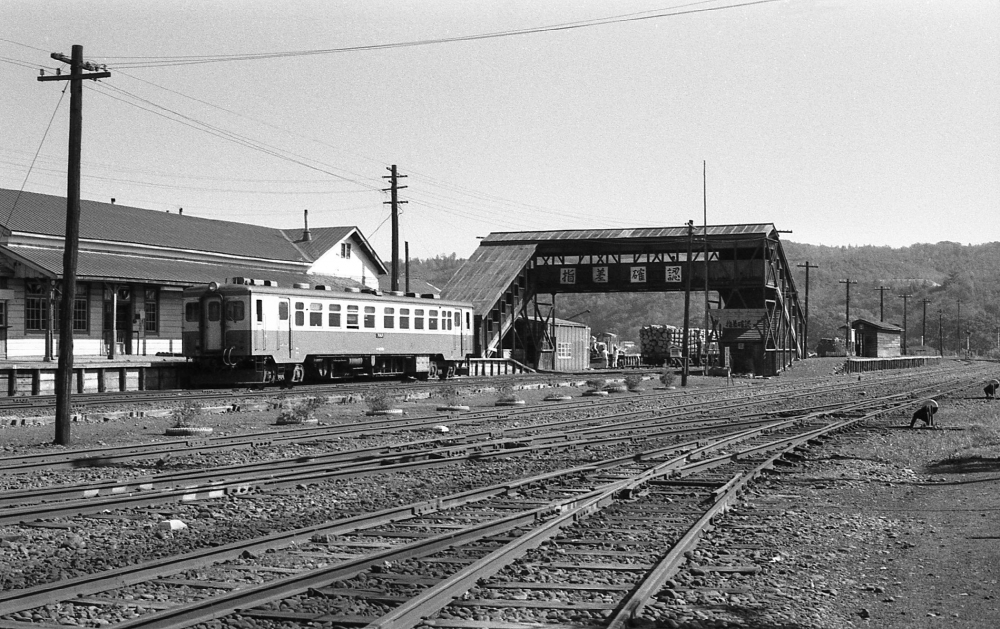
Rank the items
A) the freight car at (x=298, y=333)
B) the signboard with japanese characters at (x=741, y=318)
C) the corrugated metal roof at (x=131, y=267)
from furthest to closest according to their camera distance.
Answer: the signboard with japanese characters at (x=741, y=318) → the corrugated metal roof at (x=131, y=267) → the freight car at (x=298, y=333)

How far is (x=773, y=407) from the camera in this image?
2784 cm

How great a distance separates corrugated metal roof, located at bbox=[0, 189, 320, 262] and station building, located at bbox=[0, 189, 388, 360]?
0.07 meters

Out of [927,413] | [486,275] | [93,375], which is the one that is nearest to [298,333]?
[93,375]

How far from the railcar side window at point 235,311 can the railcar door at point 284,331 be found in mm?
1302

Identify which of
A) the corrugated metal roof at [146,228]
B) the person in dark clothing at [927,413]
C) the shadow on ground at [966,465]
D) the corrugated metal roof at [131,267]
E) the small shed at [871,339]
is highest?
the corrugated metal roof at [146,228]

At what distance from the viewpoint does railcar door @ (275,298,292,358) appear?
31.5 meters

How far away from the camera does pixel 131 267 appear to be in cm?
3691

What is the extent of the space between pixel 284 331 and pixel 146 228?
47.2 feet

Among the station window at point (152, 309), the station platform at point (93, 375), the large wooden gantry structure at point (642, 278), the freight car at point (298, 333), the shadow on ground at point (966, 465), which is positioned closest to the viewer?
the shadow on ground at point (966, 465)

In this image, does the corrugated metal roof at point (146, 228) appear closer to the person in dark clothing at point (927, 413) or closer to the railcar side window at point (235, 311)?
the railcar side window at point (235, 311)

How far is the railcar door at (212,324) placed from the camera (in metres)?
30.9

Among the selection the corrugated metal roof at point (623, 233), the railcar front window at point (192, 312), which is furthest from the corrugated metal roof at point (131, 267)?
the corrugated metal roof at point (623, 233)

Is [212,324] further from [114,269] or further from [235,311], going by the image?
[114,269]

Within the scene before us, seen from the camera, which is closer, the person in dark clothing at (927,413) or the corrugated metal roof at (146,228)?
the person in dark clothing at (927,413)
